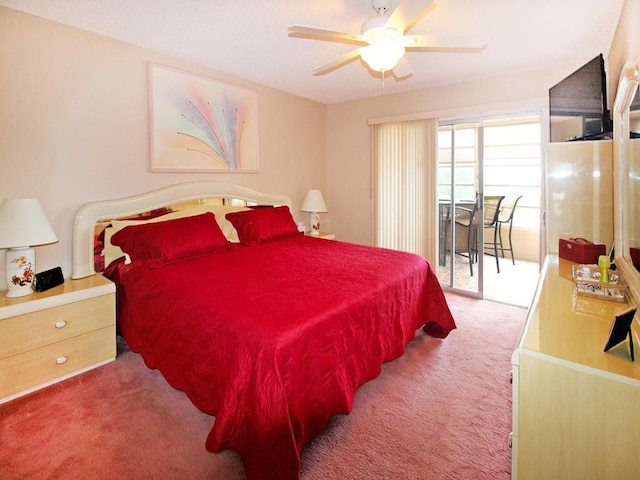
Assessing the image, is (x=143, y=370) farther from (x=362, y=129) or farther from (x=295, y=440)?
(x=362, y=129)

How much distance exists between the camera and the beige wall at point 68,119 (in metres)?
2.27

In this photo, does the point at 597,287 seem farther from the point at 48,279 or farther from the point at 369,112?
the point at 369,112

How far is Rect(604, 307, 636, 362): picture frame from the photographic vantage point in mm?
991

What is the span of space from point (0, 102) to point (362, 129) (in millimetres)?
3522

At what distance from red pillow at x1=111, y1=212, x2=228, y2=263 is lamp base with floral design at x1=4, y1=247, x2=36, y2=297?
0.55 metres

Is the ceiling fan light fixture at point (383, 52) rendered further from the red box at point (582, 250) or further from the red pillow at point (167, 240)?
the red pillow at point (167, 240)

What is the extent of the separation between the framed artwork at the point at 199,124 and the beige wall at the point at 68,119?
9cm

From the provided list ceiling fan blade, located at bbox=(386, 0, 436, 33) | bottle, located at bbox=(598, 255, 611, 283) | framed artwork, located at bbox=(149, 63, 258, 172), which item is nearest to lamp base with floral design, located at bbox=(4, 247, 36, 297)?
framed artwork, located at bbox=(149, 63, 258, 172)

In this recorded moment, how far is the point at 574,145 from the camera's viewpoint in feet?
7.56

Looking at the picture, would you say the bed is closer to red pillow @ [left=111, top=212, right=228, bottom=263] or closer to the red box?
red pillow @ [left=111, top=212, right=228, bottom=263]

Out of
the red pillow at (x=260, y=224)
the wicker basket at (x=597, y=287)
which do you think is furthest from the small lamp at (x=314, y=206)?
the wicker basket at (x=597, y=287)

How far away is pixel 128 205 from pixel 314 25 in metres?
2.00

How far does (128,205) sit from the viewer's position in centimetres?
281

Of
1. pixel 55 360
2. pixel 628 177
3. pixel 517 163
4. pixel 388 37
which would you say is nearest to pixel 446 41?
pixel 388 37
